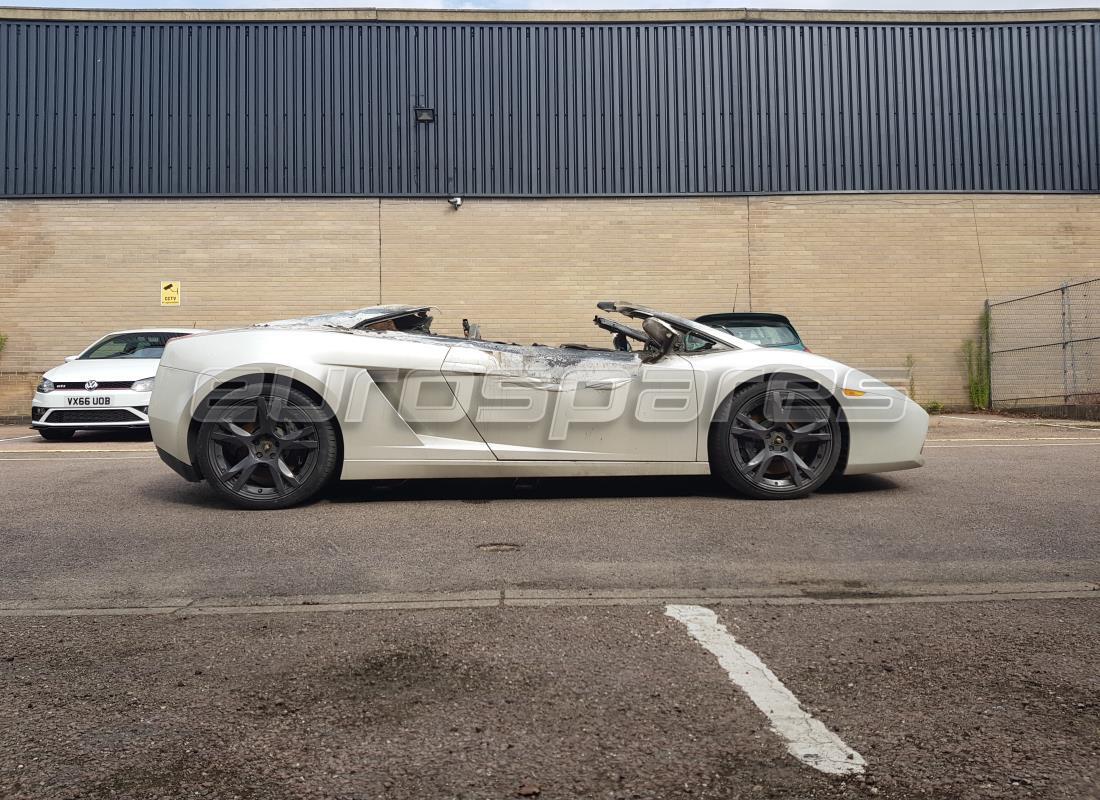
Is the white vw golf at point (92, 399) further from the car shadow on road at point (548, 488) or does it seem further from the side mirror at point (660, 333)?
the side mirror at point (660, 333)

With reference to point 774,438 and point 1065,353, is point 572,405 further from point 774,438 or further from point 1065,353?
point 1065,353

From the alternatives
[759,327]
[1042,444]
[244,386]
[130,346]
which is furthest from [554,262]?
[244,386]

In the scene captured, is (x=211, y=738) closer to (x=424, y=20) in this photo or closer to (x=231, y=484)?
(x=231, y=484)

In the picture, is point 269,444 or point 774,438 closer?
point 269,444

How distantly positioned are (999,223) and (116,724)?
58.0 feet

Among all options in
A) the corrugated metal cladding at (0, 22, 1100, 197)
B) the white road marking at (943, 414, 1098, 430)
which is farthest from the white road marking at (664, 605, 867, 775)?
the corrugated metal cladding at (0, 22, 1100, 197)

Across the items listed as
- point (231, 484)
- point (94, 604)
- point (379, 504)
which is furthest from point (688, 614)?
point (231, 484)

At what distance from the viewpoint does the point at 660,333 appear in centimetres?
584

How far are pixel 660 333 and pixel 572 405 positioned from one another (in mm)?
755

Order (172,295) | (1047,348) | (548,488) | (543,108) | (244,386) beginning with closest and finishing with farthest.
A: 1. (244,386)
2. (548,488)
3. (1047,348)
4. (172,295)
5. (543,108)

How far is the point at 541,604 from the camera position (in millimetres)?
3521

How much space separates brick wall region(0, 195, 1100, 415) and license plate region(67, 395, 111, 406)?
21.1 ft

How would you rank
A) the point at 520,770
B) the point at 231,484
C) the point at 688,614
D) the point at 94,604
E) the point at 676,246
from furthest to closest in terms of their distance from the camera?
the point at 676,246
the point at 231,484
the point at 94,604
the point at 688,614
the point at 520,770

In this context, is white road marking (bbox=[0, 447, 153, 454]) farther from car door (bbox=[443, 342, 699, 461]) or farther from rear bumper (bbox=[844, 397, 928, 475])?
rear bumper (bbox=[844, 397, 928, 475])
